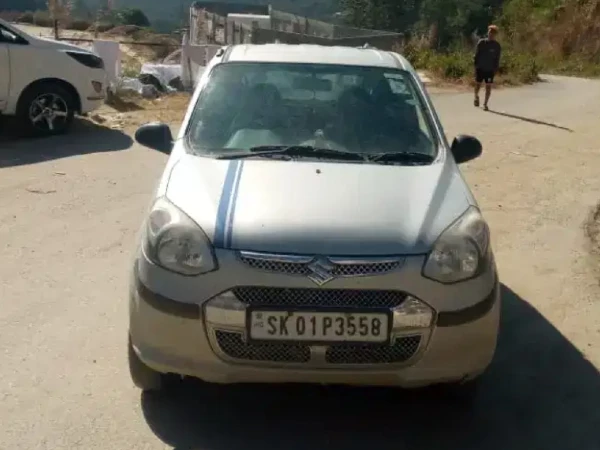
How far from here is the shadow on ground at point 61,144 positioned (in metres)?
10.1

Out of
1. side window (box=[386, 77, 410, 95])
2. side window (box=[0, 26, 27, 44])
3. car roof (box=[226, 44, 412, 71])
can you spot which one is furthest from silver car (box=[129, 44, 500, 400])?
side window (box=[0, 26, 27, 44])

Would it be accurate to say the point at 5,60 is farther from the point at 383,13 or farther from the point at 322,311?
the point at 383,13

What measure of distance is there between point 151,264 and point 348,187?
992 millimetres

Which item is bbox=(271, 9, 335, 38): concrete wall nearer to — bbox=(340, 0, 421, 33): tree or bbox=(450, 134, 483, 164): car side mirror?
bbox=(450, 134, 483, 164): car side mirror

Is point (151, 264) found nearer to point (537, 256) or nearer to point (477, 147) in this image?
point (477, 147)

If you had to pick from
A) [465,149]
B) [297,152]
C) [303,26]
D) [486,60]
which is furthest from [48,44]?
[303,26]

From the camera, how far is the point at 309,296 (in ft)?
11.9

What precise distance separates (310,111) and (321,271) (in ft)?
5.45

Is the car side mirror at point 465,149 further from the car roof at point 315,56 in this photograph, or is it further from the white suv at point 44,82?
the white suv at point 44,82

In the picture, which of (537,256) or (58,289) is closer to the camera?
(58,289)

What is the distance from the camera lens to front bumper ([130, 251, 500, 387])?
3650 mm

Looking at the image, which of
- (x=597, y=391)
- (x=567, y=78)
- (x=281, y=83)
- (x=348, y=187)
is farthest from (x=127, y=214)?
(x=567, y=78)

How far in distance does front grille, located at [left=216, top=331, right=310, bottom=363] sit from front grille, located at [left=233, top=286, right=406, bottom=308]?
17cm

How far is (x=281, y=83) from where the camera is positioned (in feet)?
17.2
